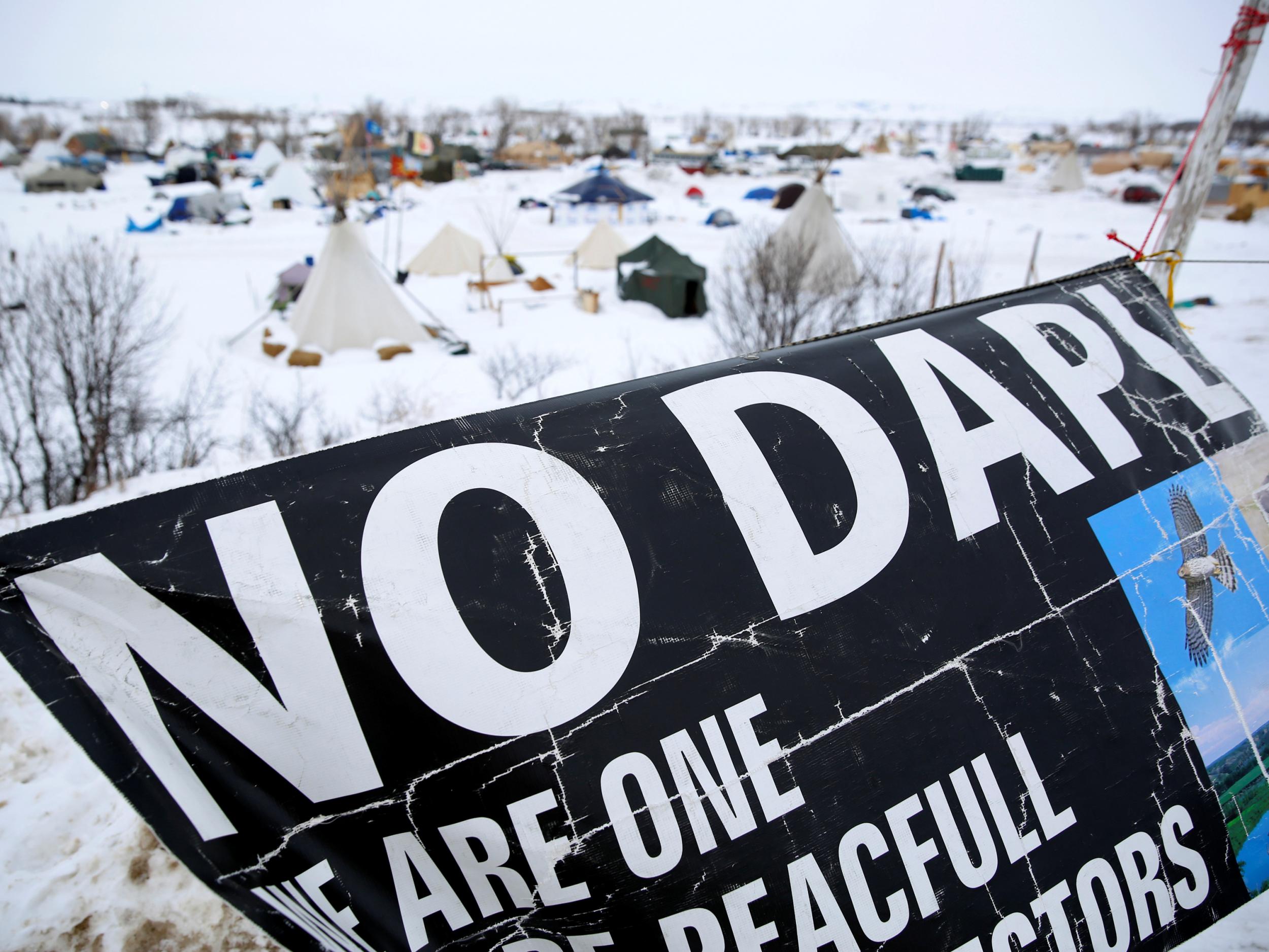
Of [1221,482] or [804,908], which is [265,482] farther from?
[1221,482]

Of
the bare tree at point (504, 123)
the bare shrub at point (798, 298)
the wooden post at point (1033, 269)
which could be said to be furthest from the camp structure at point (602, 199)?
the bare tree at point (504, 123)

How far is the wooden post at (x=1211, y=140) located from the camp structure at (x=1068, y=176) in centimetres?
4900

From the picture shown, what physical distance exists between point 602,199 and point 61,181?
1290 inches

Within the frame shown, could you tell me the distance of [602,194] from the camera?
3325 cm

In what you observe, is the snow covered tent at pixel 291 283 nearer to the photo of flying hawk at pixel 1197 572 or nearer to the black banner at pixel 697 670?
the black banner at pixel 697 670

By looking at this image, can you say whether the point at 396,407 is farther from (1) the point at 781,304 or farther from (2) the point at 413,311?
(2) the point at 413,311

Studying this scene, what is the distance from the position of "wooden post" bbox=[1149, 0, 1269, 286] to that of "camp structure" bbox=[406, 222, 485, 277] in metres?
21.6

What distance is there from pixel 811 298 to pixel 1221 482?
13419 mm

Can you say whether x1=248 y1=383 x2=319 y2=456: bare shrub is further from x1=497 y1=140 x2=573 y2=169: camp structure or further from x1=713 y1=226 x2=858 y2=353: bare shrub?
x1=497 y1=140 x2=573 y2=169: camp structure

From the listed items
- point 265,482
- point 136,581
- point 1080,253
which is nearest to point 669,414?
point 265,482

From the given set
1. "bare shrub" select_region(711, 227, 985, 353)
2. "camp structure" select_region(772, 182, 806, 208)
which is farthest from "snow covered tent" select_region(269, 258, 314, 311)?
"camp structure" select_region(772, 182, 806, 208)

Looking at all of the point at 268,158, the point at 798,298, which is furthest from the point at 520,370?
the point at 268,158

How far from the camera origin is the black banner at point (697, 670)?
6.51 feet

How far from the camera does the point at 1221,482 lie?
301 cm
